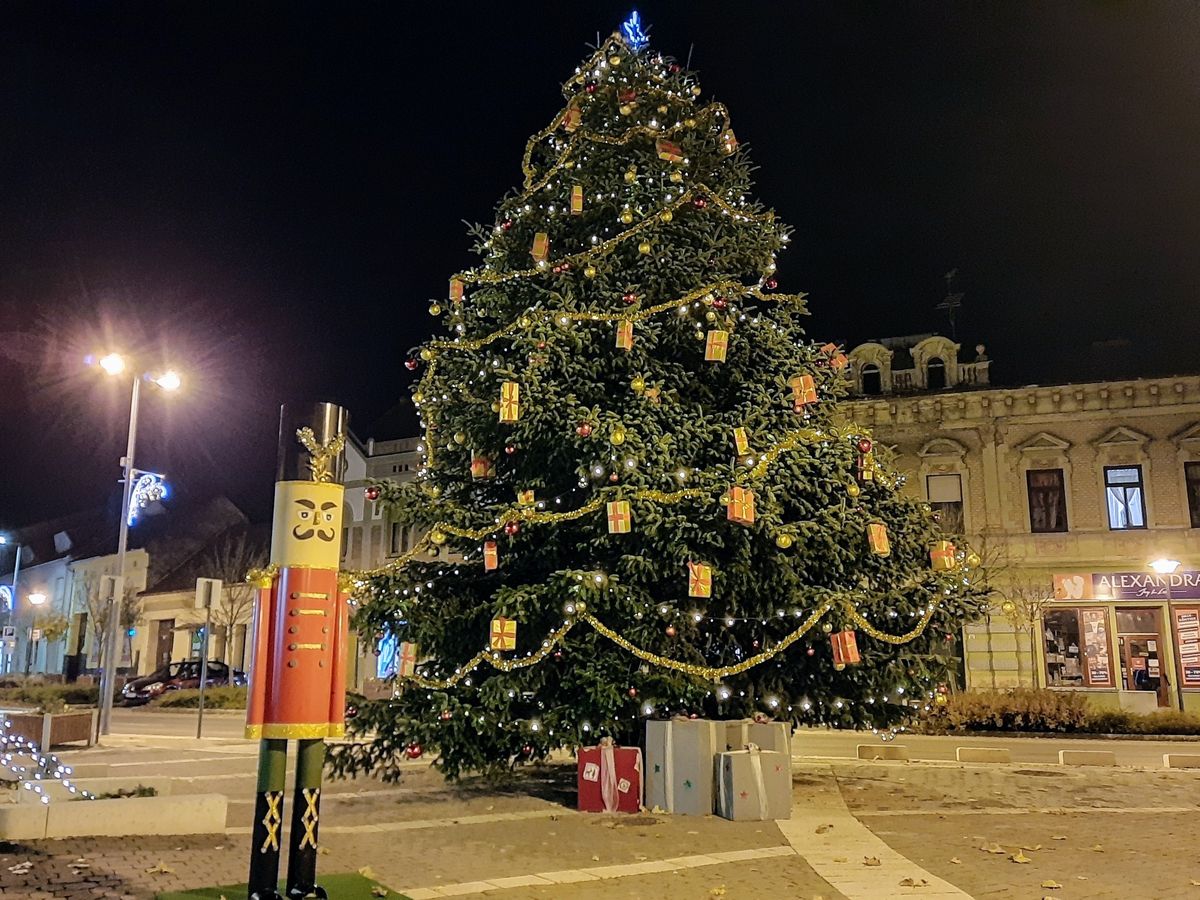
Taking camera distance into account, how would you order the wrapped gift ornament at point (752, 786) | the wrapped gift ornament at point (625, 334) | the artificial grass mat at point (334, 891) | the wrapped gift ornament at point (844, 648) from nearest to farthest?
1. the artificial grass mat at point (334, 891)
2. the wrapped gift ornament at point (752, 786)
3. the wrapped gift ornament at point (844, 648)
4. the wrapped gift ornament at point (625, 334)

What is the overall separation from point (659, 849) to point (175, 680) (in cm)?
3376

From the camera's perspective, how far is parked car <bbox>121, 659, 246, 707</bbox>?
1409 inches

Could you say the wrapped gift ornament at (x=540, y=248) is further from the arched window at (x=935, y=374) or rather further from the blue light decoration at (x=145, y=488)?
the arched window at (x=935, y=374)

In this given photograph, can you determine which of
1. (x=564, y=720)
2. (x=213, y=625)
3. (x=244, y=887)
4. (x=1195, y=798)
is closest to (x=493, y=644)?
(x=564, y=720)

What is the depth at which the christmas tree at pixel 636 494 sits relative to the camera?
11.5m

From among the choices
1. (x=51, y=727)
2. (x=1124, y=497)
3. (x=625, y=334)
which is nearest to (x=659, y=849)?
(x=625, y=334)

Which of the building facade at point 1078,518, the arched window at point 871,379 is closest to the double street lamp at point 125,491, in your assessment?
the building facade at point 1078,518

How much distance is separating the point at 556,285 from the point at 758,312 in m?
2.92

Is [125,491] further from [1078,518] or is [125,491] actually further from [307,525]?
[1078,518]

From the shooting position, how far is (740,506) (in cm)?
1108

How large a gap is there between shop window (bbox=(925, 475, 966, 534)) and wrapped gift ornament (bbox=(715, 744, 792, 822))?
20.9 meters

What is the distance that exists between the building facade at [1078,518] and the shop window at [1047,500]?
29mm

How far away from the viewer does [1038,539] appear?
94.9 ft

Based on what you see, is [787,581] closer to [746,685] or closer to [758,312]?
[746,685]
